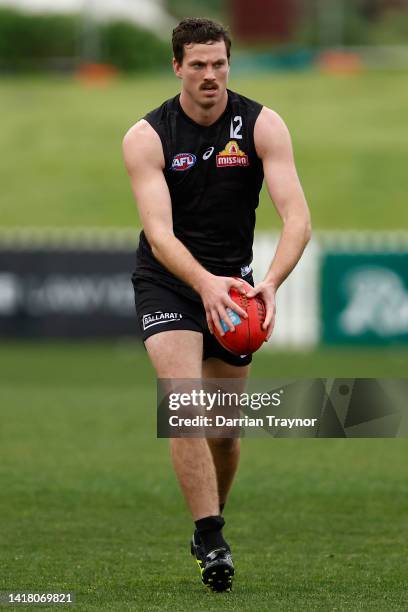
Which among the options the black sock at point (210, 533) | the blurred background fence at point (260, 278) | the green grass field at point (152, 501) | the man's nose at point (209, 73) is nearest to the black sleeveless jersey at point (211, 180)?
the man's nose at point (209, 73)

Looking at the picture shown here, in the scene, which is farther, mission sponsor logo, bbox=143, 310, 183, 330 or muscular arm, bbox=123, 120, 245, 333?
mission sponsor logo, bbox=143, 310, 183, 330

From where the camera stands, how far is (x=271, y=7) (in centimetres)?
6219

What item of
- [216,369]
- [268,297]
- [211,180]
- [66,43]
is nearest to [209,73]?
[211,180]

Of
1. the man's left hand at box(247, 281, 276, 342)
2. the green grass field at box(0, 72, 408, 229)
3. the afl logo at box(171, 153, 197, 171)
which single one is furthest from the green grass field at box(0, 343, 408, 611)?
the green grass field at box(0, 72, 408, 229)

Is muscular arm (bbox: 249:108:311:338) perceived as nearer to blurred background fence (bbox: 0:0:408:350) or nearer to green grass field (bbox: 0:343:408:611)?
green grass field (bbox: 0:343:408:611)

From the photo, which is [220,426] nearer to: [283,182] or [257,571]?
[257,571]

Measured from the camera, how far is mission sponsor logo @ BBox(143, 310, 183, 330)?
22.3ft

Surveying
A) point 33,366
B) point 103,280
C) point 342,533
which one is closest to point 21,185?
point 103,280

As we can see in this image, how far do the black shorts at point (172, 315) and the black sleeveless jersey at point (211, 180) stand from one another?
0.22 ft

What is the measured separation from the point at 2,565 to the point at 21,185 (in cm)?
2614

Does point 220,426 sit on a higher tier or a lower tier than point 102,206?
higher

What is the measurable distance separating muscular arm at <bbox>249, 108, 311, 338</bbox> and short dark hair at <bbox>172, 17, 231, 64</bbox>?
38 centimetres

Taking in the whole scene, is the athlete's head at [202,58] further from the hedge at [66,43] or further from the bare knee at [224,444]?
the hedge at [66,43]

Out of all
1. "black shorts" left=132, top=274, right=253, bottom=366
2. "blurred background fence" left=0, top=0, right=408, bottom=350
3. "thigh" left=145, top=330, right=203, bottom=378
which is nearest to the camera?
"thigh" left=145, top=330, right=203, bottom=378
